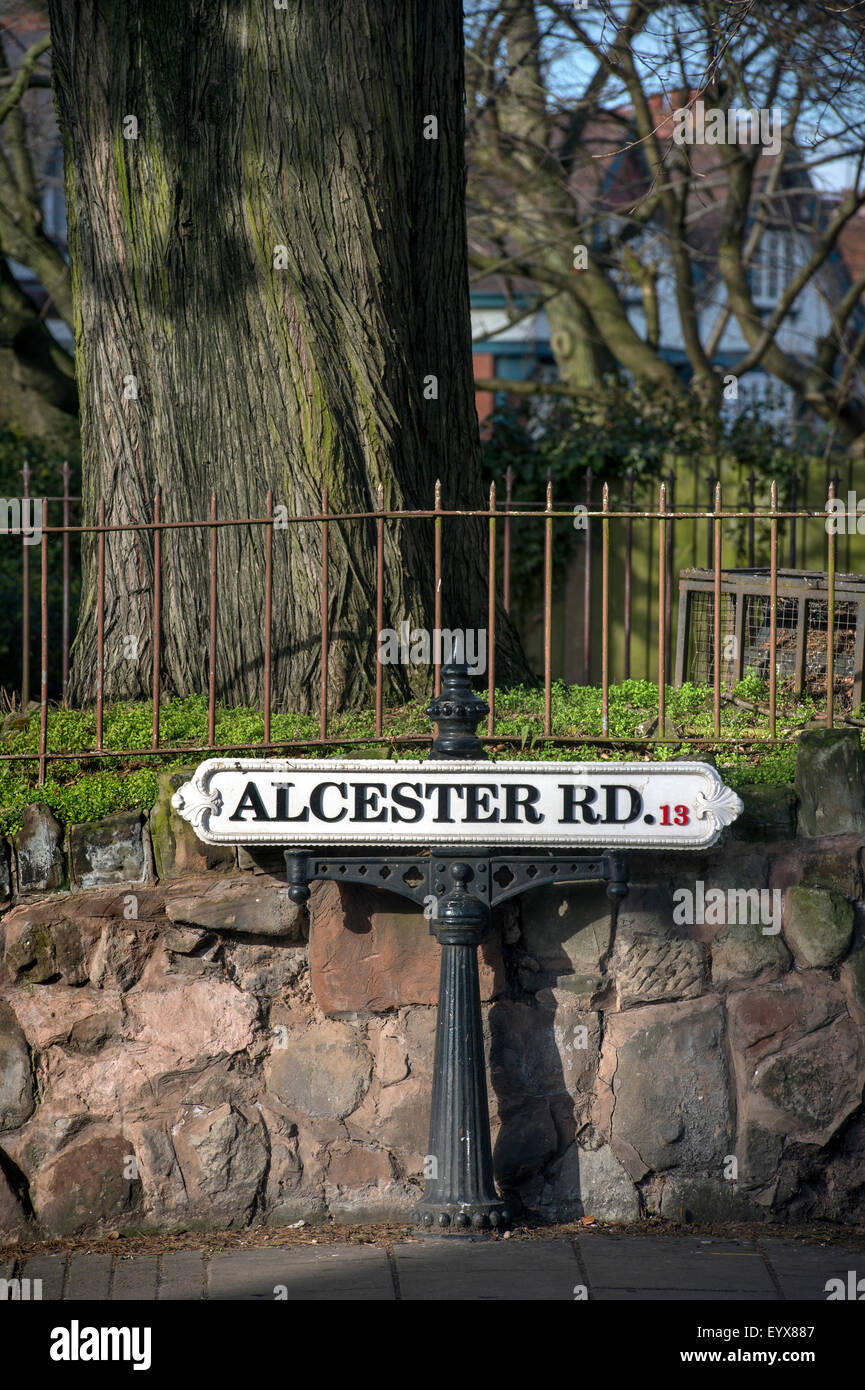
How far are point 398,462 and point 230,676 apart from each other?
1115mm

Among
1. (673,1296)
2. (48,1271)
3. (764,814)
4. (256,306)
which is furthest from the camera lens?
(256,306)

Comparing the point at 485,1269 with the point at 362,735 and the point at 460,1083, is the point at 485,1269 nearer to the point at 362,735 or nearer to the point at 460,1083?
the point at 460,1083

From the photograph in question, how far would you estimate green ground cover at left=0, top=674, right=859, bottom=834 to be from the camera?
5.45 metres

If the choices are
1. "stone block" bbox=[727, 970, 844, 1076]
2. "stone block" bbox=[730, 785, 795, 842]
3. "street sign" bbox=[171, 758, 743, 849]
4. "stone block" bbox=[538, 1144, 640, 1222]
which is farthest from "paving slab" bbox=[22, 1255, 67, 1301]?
"stone block" bbox=[730, 785, 795, 842]

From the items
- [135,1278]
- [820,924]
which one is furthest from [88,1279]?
[820,924]

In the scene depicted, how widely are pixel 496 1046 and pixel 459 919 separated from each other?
0.60 meters

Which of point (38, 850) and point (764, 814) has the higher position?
point (764, 814)

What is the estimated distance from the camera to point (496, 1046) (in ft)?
17.3

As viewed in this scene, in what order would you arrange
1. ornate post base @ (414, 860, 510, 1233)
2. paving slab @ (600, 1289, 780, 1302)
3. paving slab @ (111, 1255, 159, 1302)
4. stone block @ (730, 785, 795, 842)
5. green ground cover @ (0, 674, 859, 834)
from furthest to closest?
1. green ground cover @ (0, 674, 859, 834)
2. stone block @ (730, 785, 795, 842)
3. ornate post base @ (414, 860, 510, 1233)
4. paving slab @ (111, 1255, 159, 1302)
5. paving slab @ (600, 1289, 780, 1302)

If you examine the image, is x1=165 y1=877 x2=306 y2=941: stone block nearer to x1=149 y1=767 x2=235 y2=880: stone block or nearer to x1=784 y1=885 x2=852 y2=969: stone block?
x1=149 y1=767 x2=235 y2=880: stone block

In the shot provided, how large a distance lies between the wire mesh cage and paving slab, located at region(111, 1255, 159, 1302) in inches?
125

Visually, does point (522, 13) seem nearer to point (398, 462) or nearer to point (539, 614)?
point (539, 614)

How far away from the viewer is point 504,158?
14805mm

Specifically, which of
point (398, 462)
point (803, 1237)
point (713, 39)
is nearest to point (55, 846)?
point (398, 462)
